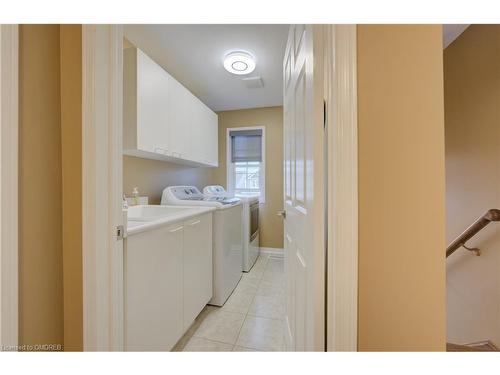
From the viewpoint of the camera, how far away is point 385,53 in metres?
0.54

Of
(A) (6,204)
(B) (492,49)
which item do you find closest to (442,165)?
(A) (6,204)

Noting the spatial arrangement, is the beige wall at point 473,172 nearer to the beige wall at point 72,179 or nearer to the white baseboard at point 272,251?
the white baseboard at point 272,251

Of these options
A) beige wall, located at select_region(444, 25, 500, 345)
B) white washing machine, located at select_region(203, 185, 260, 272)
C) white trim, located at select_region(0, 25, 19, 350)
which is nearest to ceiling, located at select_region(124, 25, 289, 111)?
white trim, located at select_region(0, 25, 19, 350)

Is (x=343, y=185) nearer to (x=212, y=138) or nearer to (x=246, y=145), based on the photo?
(x=212, y=138)

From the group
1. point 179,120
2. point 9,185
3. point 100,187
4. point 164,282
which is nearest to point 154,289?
point 164,282

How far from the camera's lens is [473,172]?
1.48 meters

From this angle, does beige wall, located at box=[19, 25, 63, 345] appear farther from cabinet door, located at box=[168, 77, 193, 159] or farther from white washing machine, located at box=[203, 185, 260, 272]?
white washing machine, located at box=[203, 185, 260, 272]

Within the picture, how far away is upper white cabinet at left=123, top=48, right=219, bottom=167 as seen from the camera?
53.7 inches

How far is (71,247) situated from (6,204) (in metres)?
0.23

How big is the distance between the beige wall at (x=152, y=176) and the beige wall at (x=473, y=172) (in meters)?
2.78

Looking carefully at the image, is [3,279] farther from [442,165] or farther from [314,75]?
[442,165]

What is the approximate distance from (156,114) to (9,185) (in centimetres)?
115

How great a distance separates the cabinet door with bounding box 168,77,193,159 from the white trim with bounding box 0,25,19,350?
3.81 ft
